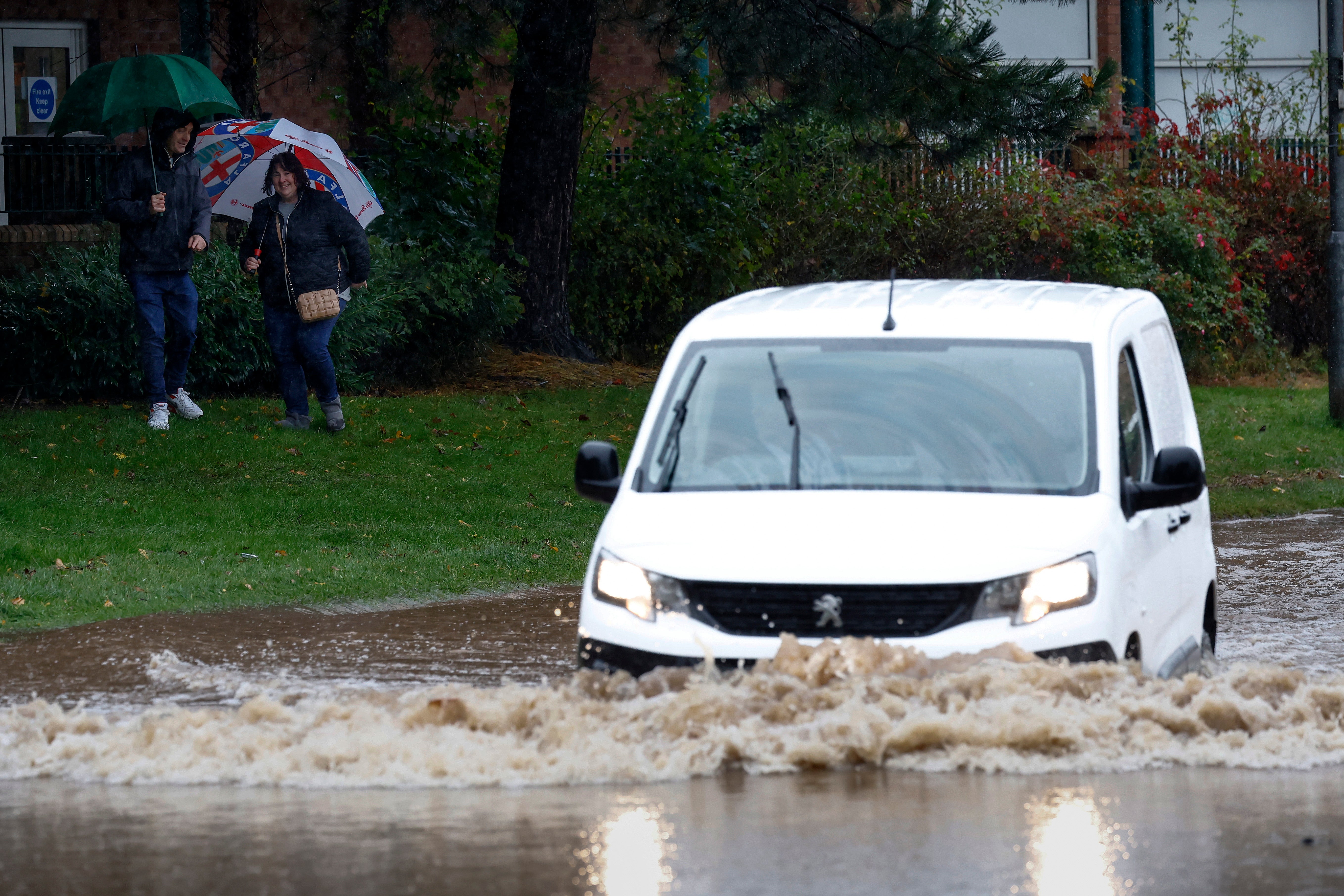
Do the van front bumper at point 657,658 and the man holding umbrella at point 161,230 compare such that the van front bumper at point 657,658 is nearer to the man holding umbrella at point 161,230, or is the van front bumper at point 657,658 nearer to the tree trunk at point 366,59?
the man holding umbrella at point 161,230

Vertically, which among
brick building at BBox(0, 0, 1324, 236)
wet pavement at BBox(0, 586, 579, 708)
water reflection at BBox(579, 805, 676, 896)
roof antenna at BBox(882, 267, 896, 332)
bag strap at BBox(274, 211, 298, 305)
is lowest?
wet pavement at BBox(0, 586, 579, 708)

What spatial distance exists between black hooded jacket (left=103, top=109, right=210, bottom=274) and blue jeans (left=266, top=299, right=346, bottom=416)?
764 mm

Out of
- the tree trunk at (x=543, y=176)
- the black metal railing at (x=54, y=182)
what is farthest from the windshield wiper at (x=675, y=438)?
the black metal railing at (x=54, y=182)

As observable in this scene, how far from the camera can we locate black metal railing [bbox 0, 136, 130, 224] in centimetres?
1798

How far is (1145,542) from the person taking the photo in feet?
20.3

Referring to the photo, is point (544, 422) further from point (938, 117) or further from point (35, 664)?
point (35, 664)

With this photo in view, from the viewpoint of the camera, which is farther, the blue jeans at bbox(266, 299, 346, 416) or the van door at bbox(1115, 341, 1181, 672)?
the blue jeans at bbox(266, 299, 346, 416)

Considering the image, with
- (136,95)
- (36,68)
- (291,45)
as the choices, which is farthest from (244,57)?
(36,68)

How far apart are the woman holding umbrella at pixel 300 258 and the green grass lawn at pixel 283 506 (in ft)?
2.42

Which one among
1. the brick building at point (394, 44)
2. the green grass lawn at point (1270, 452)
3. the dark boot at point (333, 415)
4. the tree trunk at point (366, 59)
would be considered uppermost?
the brick building at point (394, 44)

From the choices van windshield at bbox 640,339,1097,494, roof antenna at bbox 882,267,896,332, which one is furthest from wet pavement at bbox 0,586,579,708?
roof antenna at bbox 882,267,896,332

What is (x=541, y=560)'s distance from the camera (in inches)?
426

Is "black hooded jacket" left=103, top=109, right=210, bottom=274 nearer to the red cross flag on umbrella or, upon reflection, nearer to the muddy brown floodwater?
the red cross flag on umbrella

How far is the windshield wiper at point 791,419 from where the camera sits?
244 inches
